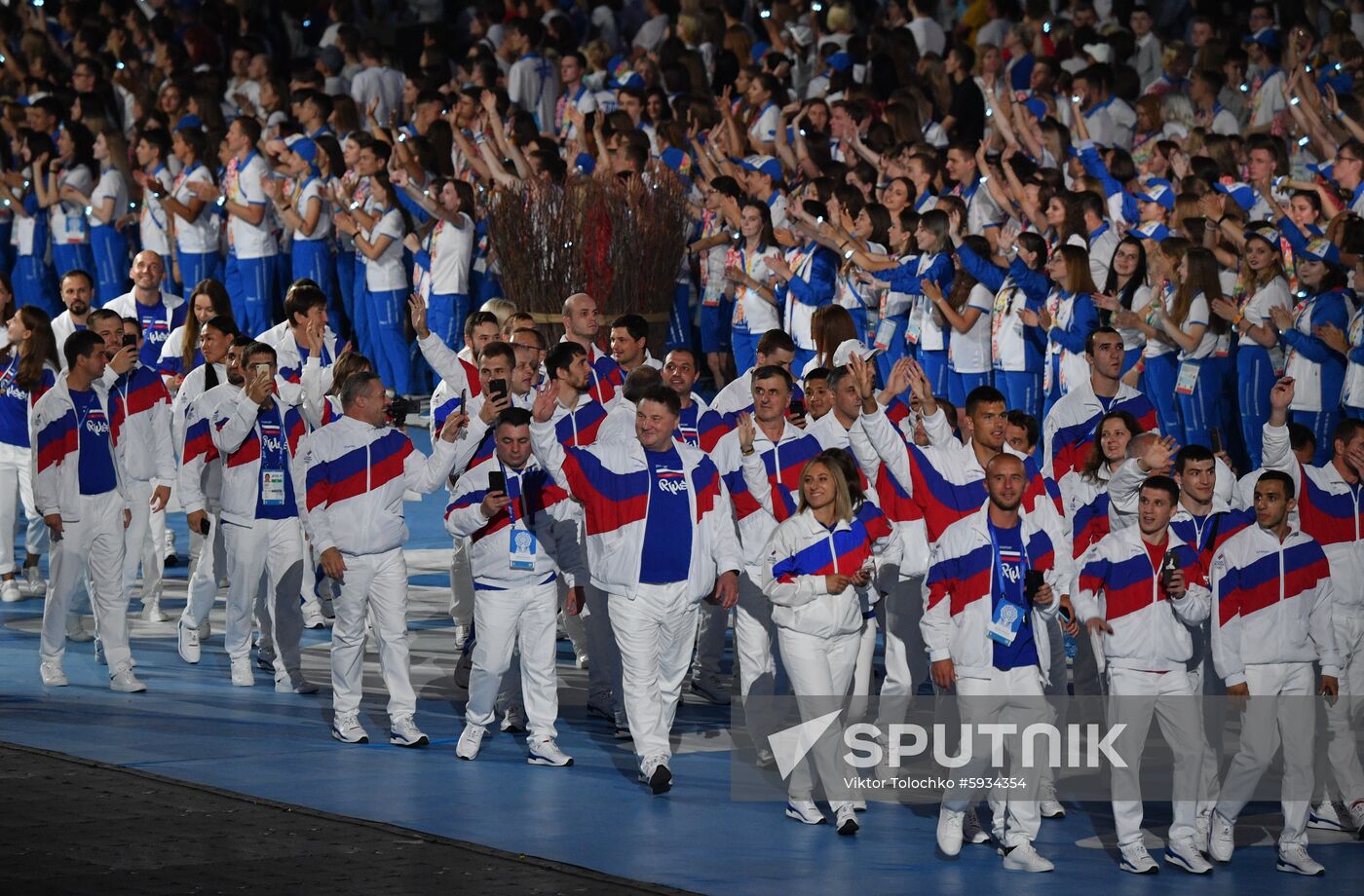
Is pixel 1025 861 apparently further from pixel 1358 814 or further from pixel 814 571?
pixel 1358 814

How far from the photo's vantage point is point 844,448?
10.9 m

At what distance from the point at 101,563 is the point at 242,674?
1.00 meters

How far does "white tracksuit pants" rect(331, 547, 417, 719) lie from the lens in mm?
10773

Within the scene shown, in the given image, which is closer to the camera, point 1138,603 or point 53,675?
point 1138,603

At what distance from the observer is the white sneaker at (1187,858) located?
29.3 feet

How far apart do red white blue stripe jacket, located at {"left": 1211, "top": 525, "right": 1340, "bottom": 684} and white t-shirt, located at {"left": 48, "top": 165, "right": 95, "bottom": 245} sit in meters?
14.8

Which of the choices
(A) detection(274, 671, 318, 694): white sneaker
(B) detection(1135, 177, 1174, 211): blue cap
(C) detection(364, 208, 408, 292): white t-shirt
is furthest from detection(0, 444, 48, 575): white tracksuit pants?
(B) detection(1135, 177, 1174, 211): blue cap

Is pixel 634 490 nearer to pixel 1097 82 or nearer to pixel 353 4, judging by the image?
pixel 1097 82

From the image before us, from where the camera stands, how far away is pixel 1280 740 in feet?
30.5

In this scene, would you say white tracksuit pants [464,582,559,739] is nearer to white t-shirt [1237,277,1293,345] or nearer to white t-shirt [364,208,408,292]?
white t-shirt [1237,277,1293,345]

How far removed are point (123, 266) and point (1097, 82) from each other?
9807mm

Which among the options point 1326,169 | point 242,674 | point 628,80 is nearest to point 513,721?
point 242,674

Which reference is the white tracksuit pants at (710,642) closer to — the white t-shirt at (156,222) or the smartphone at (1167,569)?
the smartphone at (1167,569)

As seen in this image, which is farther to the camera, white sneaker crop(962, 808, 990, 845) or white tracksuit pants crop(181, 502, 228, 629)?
white tracksuit pants crop(181, 502, 228, 629)
